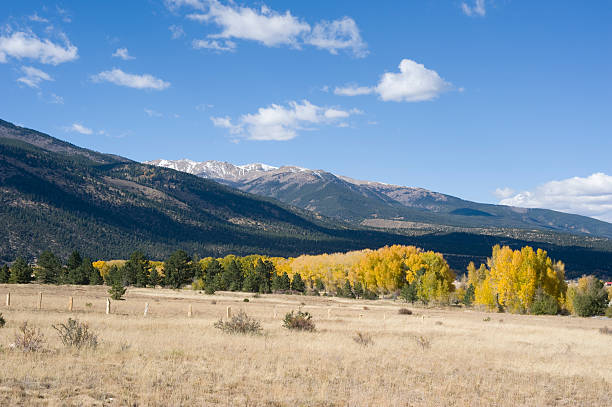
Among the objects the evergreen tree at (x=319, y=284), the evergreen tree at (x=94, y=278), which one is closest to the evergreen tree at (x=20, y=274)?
the evergreen tree at (x=94, y=278)

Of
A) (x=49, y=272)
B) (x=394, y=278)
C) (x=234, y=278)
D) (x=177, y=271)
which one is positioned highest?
(x=394, y=278)

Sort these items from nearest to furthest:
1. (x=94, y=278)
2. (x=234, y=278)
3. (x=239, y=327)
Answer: (x=239, y=327)
(x=94, y=278)
(x=234, y=278)

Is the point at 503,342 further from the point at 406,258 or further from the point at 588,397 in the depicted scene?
the point at 406,258

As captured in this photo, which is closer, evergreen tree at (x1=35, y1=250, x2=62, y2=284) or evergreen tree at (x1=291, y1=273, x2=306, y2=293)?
evergreen tree at (x1=35, y1=250, x2=62, y2=284)

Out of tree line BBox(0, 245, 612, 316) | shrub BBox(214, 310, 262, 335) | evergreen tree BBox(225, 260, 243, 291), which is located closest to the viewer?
shrub BBox(214, 310, 262, 335)

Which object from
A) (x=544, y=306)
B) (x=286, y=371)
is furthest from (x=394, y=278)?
(x=286, y=371)

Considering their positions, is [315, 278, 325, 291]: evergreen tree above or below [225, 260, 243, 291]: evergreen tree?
below

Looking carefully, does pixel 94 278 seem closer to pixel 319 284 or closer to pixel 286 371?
pixel 319 284

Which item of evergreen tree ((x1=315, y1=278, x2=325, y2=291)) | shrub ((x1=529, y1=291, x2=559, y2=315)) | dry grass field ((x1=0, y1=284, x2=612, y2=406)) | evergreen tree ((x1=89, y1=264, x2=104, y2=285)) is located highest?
dry grass field ((x1=0, y1=284, x2=612, y2=406))

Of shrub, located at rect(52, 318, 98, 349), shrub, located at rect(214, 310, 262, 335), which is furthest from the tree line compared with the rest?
shrub, located at rect(52, 318, 98, 349)

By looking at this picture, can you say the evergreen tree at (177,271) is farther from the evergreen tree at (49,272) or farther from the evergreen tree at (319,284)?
the evergreen tree at (319,284)

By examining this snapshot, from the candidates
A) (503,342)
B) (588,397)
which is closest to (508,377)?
(588,397)

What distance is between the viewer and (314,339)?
1068 inches

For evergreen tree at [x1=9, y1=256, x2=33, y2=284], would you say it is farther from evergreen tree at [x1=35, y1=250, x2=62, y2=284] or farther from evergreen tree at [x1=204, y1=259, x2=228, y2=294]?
evergreen tree at [x1=204, y1=259, x2=228, y2=294]
